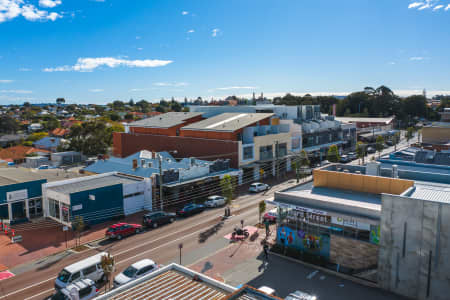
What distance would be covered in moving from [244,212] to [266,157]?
1712cm

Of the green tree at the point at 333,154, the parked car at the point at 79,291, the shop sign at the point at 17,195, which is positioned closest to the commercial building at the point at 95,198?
the shop sign at the point at 17,195

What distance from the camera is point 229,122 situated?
5206 cm

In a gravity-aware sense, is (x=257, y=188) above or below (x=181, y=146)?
below

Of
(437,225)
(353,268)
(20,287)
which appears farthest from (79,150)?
(437,225)

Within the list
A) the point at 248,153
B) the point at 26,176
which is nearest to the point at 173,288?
the point at 26,176

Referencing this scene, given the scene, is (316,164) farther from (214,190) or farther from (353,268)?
(353,268)

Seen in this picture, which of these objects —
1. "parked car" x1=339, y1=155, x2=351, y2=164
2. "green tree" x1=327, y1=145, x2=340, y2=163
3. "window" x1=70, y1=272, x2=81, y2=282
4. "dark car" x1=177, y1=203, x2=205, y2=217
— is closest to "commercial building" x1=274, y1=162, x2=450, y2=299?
"dark car" x1=177, y1=203, x2=205, y2=217

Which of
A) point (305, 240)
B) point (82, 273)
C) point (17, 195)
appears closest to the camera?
point (82, 273)

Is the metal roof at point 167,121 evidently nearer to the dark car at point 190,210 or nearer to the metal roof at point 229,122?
the metal roof at point 229,122

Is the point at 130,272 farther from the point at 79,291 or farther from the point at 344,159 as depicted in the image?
the point at 344,159

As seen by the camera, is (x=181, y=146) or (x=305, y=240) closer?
(x=305, y=240)

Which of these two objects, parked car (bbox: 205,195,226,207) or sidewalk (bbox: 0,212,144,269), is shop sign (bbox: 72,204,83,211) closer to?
sidewalk (bbox: 0,212,144,269)

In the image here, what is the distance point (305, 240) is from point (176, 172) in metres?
18.4

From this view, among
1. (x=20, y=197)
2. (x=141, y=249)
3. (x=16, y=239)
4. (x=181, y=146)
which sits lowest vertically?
(x=141, y=249)
